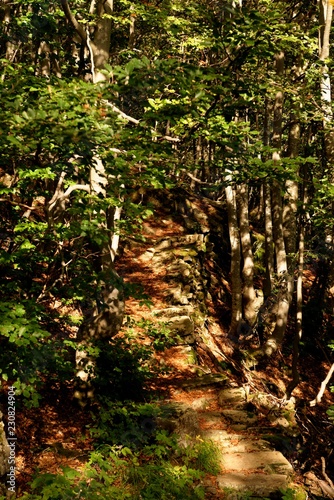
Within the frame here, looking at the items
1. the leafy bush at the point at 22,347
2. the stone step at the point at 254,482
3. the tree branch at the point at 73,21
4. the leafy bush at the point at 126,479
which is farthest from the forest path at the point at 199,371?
the tree branch at the point at 73,21

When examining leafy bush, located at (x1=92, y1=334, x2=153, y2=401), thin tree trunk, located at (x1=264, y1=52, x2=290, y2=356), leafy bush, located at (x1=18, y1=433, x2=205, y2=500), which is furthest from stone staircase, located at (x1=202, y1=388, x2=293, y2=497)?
thin tree trunk, located at (x1=264, y1=52, x2=290, y2=356)

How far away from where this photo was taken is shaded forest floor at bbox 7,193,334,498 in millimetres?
6570

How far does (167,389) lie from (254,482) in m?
3.08

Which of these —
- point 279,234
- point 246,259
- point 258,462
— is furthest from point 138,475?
point 246,259

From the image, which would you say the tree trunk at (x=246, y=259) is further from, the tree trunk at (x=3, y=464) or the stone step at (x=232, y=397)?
the tree trunk at (x=3, y=464)

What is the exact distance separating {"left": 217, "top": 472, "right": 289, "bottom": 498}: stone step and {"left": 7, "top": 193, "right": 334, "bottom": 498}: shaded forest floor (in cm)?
26

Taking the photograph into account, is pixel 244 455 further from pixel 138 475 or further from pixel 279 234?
pixel 279 234

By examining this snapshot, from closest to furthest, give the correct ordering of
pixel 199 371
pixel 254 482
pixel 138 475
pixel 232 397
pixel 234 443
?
1. pixel 138 475
2. pixel 254 482
3. pixel 234 443
4. pixel 232 397
5. pixel 199 371

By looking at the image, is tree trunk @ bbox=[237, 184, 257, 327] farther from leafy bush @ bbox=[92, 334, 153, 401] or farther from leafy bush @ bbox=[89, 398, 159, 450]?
leafy bush @ bbox=[89, 398, 159, 450]

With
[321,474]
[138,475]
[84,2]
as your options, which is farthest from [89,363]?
[84,2]

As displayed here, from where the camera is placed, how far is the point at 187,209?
63.6 ft

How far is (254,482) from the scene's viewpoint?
23.1 ft

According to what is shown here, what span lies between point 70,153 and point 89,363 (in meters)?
4.28

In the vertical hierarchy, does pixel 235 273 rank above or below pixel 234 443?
above
